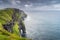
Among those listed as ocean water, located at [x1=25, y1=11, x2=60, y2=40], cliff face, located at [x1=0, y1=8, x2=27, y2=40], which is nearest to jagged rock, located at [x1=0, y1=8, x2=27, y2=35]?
cliff face, located at [x1=0, y1=8, x2=27, y2=40]

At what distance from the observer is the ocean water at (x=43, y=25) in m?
9.22

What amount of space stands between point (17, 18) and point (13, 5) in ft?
2.15

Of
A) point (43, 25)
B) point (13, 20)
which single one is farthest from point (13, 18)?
point (43, 25)

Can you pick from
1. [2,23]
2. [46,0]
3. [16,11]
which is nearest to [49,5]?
[46,0]

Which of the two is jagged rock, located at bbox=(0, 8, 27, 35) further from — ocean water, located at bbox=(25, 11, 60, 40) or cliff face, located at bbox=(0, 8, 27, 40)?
Answer: ocean water, located at bbox=(25, 11, 60, 40)

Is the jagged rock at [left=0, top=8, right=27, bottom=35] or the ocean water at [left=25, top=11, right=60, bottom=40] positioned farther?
the ocean water at [left=25, top=11, right=60, bottom=40]

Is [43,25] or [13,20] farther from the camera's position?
[43,25]

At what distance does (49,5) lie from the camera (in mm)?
9508

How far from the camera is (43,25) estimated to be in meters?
9.73

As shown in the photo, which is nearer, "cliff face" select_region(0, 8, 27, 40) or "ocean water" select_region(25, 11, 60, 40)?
"cliff face" select_region(0, 8, 27, 40)

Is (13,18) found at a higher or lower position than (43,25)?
higher

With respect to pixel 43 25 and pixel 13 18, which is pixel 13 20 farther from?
pixel 43 25

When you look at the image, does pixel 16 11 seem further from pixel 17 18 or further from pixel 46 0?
pixel 46 0

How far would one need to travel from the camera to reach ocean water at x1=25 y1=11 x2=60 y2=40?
30.2ft
